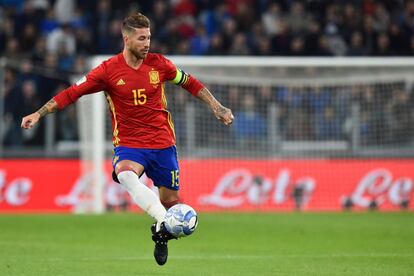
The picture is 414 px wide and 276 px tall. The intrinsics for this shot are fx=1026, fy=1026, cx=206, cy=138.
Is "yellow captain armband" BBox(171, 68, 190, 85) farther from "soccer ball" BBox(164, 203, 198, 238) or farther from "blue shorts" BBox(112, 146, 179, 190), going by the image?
"soccer ball" BBox(164, 203, 198, 238)

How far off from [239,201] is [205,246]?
25.2 feet

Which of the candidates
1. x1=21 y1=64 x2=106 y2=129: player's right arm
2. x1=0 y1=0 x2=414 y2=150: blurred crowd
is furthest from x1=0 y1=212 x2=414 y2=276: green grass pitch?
x1=0 y1=0 x2=414 y2=150: blurred crowd

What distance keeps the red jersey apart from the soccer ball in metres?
1.05

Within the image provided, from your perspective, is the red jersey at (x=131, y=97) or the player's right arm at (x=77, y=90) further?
the red jersey at (x=131, y=97)

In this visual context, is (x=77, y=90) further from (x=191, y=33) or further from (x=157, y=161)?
(x=191, y=33)

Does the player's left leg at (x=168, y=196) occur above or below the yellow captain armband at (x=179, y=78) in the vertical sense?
below

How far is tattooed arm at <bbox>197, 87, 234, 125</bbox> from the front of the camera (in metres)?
10.1

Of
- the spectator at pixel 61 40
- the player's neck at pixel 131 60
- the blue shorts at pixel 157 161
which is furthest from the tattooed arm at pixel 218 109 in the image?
the spectator at pixel 61 40

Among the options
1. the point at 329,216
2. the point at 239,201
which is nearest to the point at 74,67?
the point at 239,201

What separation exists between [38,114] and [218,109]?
5.79 ft

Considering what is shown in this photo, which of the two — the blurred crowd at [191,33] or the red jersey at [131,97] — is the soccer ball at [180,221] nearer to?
the red jersey at [131,97]

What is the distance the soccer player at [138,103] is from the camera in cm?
1004

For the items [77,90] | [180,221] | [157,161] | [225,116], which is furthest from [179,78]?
[180,221]

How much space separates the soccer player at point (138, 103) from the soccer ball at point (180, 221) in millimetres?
739
